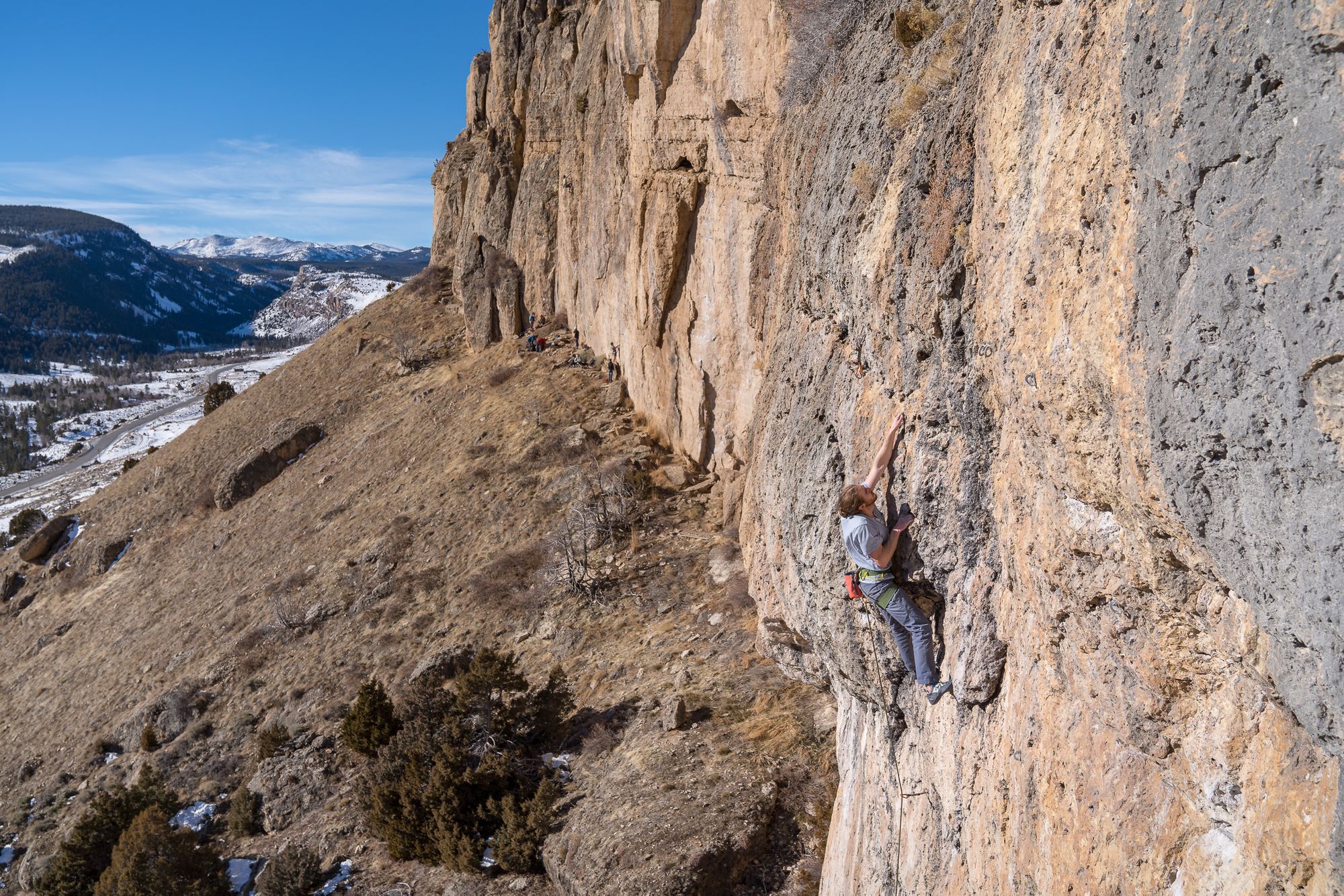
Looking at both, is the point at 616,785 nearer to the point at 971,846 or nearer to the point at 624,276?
the point at 971,846

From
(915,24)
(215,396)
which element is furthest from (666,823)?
(215,396)

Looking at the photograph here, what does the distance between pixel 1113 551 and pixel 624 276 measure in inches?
729

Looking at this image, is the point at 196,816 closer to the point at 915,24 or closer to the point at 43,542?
the point at 915,24

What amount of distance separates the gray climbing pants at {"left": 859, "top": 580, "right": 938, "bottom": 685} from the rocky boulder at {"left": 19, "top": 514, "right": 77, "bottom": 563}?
124 feet

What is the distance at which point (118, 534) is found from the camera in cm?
2980

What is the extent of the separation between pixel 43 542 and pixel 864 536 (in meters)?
38.0

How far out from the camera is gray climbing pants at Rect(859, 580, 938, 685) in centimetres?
508

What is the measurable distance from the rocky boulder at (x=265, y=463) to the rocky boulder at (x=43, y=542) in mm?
8073

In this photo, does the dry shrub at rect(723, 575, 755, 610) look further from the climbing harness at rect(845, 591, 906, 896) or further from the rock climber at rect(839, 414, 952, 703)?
the rock climber at rect(839, 414, 952, 703)

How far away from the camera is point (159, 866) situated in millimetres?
11883

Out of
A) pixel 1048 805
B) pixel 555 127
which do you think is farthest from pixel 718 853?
pixel 555 127

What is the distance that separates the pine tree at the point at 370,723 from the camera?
13734 mm

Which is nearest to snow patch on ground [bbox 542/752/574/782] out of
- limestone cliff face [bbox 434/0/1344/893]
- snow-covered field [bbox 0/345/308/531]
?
limestone cliff face [bbox 434/0/1344/893]

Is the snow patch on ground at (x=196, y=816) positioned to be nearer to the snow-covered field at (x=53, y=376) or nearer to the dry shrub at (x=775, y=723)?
the dry shrub at (x=775, y=723)
